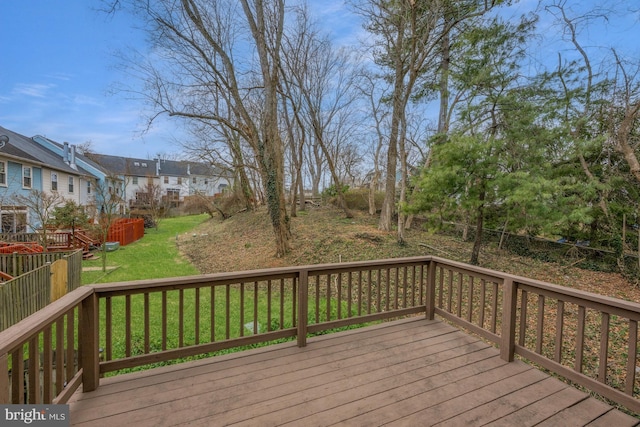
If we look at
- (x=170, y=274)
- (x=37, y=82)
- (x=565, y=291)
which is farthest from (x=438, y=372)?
(x=37, y=82)

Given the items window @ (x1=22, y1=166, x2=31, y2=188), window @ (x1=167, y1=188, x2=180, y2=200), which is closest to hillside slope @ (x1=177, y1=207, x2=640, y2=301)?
window @ (x1=22, y1=166, x2=31, y2=188)

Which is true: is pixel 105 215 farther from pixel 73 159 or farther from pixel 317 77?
pixel 73 159

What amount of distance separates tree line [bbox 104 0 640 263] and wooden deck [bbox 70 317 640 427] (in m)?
4.31

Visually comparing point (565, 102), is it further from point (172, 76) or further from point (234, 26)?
point (172, 76)

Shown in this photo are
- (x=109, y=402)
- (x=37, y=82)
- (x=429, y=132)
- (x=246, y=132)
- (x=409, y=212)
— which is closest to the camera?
(x=109, y=402)

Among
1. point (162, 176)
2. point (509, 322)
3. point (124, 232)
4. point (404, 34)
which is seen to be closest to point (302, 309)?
point (509, 322)

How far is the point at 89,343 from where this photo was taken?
7.01 feet

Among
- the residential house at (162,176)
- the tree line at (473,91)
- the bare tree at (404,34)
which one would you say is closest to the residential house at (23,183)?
the tree line at (473,91)

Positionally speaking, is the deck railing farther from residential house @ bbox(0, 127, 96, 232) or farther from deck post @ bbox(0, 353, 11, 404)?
residential house @ bbox(0, 127, 96, 232)

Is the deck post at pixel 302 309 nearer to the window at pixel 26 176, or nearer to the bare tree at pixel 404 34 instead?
the bare tree at pixel 404 34

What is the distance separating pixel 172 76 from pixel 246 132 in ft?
9.30

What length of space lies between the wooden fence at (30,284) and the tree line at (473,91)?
4.89m

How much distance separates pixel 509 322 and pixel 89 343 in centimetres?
358

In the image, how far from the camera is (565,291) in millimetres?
2371
